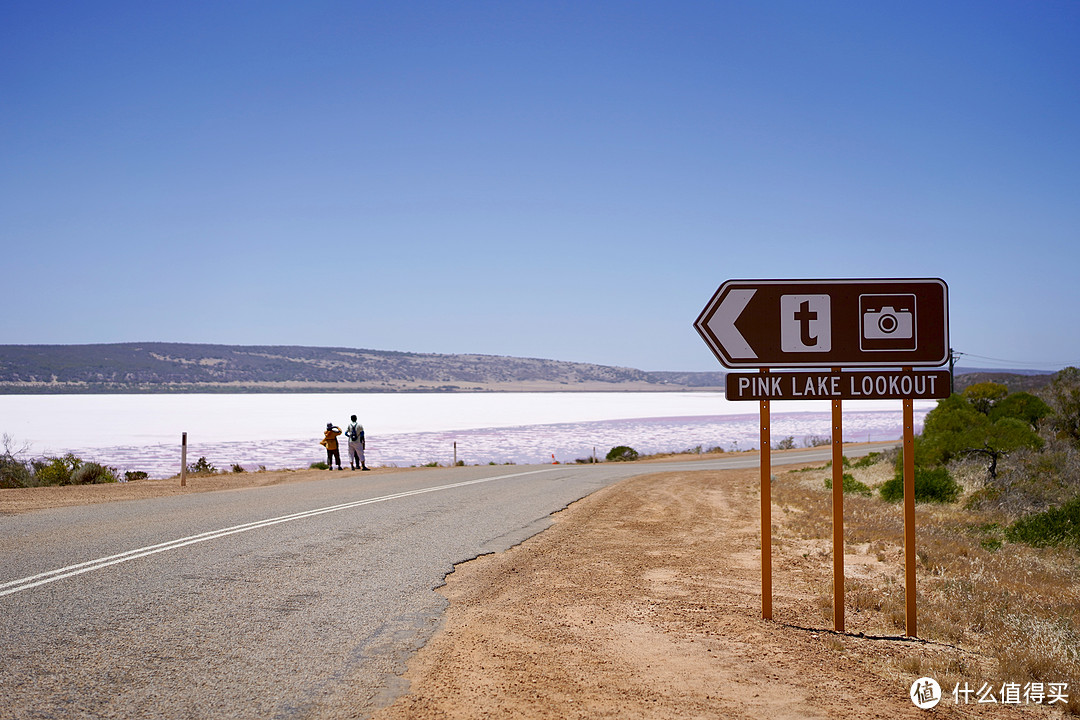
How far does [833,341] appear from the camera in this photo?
21.9ft

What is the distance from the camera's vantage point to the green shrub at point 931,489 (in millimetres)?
17053

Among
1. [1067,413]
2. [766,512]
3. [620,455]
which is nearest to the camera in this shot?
[766,512]

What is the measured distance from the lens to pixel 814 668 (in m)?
5.54

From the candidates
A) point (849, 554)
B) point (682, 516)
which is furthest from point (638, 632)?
point (682, 516)

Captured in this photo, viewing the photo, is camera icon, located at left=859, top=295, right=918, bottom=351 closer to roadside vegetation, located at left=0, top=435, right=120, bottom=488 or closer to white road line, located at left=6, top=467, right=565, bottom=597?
white road line, located at left=6, top=467, right=565, bottom=597

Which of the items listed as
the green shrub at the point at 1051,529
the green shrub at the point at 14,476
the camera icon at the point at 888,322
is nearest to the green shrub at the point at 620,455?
the green shrub at the point at 14,476

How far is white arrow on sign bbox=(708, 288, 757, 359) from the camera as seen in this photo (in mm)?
6750

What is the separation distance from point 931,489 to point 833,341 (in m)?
12.8

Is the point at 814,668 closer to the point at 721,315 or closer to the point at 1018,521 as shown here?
the point at 721,315

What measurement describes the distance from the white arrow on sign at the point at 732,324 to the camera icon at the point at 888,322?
38.3 inches

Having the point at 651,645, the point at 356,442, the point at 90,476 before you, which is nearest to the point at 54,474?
the point at 90,476

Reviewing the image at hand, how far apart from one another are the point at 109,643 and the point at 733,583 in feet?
20.2

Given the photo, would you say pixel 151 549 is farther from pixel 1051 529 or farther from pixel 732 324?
pixel 1051 529

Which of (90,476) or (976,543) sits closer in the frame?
(976,543)
